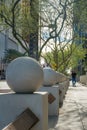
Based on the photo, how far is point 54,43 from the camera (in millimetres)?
38375

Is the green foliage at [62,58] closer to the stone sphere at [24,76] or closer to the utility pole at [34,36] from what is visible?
the utility pole at [34,36]

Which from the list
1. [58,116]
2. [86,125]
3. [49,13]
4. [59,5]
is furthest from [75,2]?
[86,125]

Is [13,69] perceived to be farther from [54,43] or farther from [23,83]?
[54,43]

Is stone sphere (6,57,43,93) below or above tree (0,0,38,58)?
below

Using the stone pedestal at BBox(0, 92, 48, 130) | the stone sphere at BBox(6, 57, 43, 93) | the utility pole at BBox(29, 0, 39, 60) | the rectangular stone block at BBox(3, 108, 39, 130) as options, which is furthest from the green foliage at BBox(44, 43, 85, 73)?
the rectangular stone block at BBox(3, 108, 39, 130)

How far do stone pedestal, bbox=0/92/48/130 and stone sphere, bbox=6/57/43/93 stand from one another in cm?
26

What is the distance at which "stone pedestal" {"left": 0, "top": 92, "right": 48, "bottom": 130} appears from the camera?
6641mm

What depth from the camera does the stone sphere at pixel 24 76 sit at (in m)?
6.88

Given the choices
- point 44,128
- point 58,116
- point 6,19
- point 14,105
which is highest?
point 6,19

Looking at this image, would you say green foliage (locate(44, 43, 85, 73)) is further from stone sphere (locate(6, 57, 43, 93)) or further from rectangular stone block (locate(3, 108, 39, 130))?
rectangular stone block (locate(3, 108, 39, 130))

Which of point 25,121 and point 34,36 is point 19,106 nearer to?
point 25,121

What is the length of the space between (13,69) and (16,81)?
23cm

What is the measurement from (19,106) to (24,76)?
51 centimetres

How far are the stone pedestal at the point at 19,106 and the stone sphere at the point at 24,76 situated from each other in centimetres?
26
